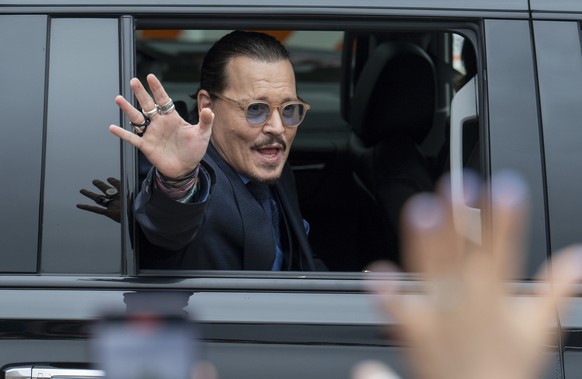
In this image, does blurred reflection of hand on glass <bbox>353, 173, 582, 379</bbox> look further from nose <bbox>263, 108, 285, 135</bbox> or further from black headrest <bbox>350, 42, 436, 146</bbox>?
black headrest <bbox>350, 42, 436, 146</bbox>

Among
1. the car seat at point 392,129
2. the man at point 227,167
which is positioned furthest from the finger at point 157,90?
the car seat at point 392,129

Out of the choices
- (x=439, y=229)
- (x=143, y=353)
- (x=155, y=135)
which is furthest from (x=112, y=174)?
(x=439, y=229)

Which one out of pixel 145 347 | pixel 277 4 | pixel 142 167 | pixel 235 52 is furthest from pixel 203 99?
pixel 145 347

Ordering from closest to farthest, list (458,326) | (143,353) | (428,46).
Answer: (458,326)
(143,353)
(428,46)

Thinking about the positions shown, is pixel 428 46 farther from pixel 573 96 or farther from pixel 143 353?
pixel 143 353

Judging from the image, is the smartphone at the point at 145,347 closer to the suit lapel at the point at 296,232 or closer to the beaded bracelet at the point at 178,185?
the beaded bracelet at the point at 178,185

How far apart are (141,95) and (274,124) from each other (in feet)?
2.11

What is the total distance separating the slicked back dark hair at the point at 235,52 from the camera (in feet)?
7.91

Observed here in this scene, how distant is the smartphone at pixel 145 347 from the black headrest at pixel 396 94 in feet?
4.93

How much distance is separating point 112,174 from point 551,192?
2.67 ft

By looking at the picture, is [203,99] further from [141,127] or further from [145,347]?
[145,347]

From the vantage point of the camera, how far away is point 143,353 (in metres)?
1.48

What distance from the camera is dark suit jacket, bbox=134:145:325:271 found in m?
1.79

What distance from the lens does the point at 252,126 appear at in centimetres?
232
